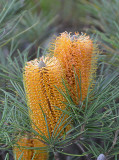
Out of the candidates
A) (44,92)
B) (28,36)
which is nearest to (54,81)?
(44,92)

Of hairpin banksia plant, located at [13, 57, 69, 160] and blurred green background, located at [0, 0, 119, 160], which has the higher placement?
blurred green background, located at [0, 0, 119, 160]

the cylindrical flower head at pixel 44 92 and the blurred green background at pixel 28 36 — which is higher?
the blurred green background at pixel 28 36

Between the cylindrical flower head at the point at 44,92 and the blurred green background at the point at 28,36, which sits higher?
the blurred green background at the point at 28,36

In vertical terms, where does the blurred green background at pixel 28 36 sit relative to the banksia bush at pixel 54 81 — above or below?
above

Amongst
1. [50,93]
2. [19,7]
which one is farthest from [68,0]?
[50,93]
